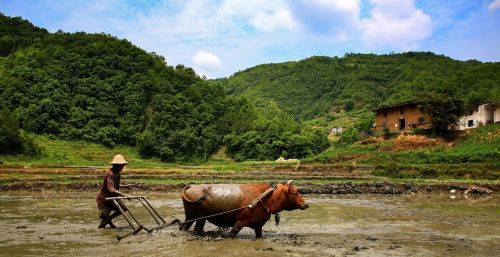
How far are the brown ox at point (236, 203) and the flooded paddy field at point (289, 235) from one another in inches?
19.3

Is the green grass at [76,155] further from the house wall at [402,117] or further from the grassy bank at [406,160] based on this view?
the house wall at [402,117]

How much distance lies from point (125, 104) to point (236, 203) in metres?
86.6

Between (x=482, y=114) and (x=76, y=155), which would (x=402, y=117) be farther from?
(x=76, y=155)

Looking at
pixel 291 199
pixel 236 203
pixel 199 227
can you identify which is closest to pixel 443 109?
pixel 291 199

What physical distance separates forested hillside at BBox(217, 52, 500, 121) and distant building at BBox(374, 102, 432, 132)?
42242 mm

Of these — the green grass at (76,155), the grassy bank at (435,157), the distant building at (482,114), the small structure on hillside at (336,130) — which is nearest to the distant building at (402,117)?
the grassy bank at (435,157)

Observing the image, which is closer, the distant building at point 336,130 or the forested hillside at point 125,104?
the forested hillside at point 125,104

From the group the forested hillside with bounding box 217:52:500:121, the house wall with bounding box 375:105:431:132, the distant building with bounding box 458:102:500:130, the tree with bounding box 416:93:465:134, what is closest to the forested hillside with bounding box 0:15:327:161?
the house wall with bounding box 375:105:431:132

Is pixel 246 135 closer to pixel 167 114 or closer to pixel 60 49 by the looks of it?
pixel 167 114

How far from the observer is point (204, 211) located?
1300 centimetres

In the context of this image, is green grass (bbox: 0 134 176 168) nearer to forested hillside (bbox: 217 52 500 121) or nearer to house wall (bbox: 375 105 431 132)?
house wall (bbox: 375 105 431 132)

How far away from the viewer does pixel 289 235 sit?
44.7 feet

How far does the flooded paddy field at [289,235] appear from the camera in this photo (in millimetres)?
10945

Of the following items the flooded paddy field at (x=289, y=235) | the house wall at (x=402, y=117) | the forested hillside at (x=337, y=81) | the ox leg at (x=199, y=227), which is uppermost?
the forested hillside at (x=337, y=81)
